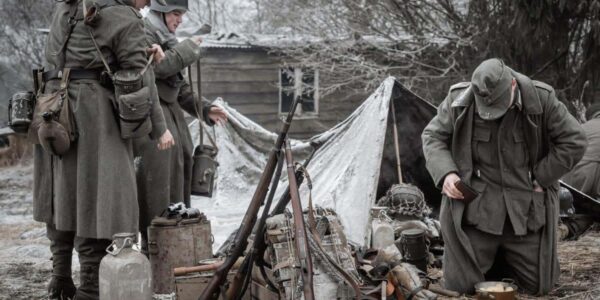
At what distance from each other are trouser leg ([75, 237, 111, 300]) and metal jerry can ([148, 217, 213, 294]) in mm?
338

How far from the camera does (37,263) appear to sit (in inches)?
220

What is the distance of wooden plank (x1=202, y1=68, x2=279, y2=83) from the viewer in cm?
1218

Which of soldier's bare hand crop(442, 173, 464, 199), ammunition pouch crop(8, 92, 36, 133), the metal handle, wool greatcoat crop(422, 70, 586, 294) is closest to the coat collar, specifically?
wool greatcoat crop(422, 70, 586, 294)

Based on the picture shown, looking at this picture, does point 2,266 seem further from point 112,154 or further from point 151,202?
point 112,154

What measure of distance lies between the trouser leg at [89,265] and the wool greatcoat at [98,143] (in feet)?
0.30

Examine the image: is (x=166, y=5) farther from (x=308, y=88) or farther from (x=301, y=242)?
(x=308, y=88)

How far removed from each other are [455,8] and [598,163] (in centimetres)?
442

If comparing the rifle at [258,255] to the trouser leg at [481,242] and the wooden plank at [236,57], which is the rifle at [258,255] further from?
the wooden plank at [236,57]

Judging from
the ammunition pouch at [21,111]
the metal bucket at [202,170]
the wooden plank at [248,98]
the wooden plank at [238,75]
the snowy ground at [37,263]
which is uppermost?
the wooden plank at [238,75]

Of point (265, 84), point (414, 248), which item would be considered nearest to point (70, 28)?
point (414, 248)

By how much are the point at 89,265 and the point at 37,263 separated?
1889mm

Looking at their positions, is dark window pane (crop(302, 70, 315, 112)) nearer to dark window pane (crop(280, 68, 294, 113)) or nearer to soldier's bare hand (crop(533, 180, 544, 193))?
dark window pane (crop(280, 68, 294, 113))

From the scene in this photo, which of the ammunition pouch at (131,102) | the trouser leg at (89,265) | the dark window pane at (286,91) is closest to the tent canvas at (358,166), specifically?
the trouser leg at (89,265)

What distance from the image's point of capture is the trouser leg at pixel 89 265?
3.90 m
